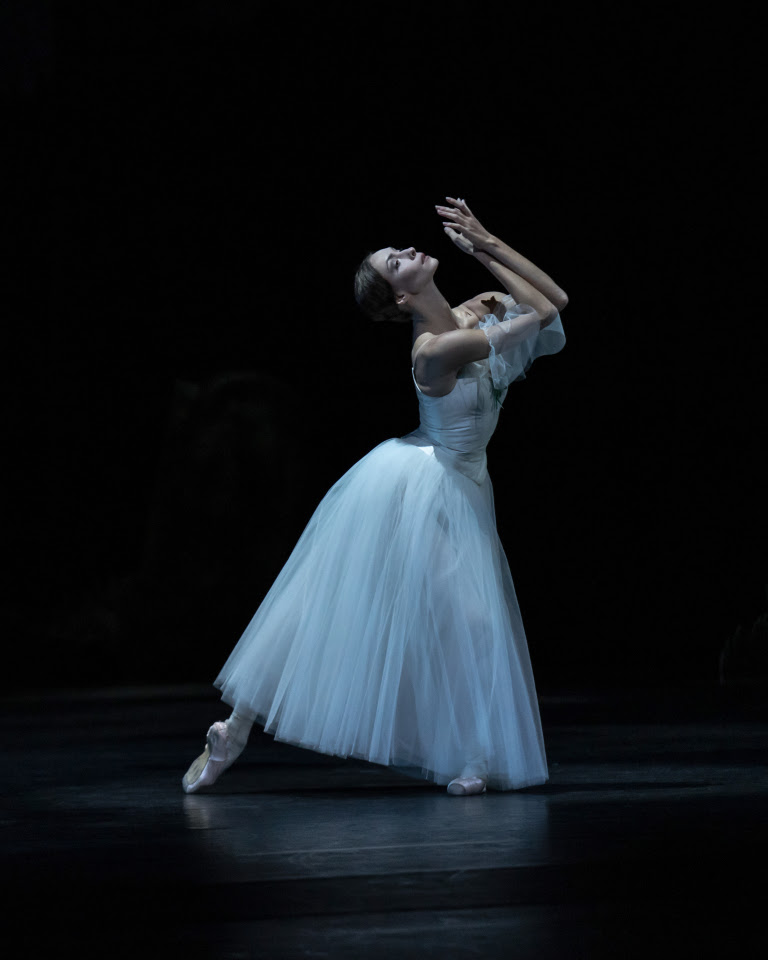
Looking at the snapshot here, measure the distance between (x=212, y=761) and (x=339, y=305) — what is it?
368cm

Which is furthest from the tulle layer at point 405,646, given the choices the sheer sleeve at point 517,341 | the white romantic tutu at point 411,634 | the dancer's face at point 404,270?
the dancer's face at point 404,270

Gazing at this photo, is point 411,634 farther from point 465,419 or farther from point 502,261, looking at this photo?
point 502,261

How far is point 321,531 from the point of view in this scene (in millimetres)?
2854

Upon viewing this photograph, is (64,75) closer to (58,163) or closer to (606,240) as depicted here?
(58,163)

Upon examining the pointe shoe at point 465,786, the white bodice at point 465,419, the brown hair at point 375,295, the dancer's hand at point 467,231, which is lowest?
the pointe shoe at point 465,786

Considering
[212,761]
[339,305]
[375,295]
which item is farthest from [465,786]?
[339,305]

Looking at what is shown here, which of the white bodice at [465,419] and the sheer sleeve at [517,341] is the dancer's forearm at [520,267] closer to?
the sheer sleeve at [517,341]

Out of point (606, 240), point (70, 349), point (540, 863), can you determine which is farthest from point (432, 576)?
point (70, 349)

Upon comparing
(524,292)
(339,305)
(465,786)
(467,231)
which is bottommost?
(465,786)

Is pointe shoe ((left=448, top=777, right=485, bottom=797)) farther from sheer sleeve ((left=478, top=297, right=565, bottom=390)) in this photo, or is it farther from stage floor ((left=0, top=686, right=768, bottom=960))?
sheer sleeve ((left=478, top=297, right=565, bottom=390))

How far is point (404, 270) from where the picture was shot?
9.22 feet

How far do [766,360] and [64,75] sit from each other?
3.34 metres

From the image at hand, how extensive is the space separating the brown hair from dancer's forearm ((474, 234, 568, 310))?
208 mm

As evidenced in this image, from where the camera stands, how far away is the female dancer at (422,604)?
265 cm
